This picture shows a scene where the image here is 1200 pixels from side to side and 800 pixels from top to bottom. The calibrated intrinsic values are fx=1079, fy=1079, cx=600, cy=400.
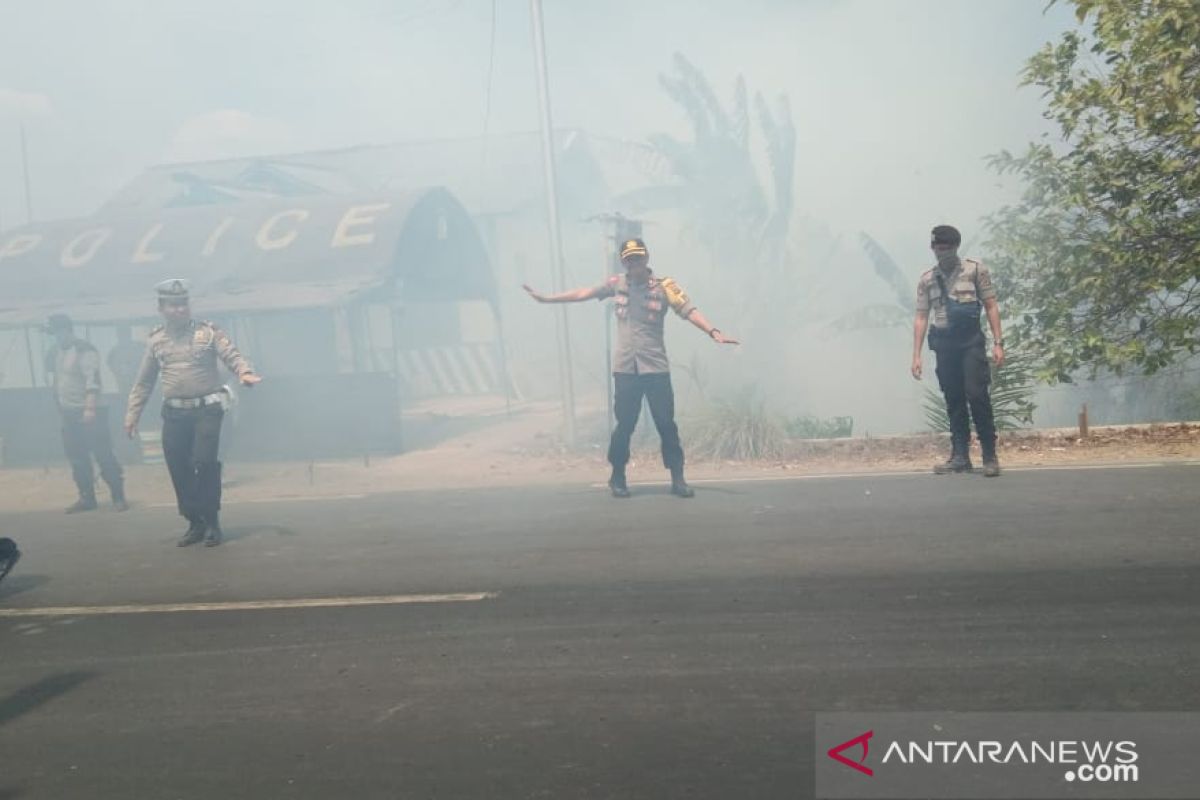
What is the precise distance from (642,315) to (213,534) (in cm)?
341

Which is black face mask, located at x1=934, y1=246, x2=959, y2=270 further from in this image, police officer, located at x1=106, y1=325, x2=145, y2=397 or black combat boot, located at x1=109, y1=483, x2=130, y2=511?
police officer, located at x1=106, y1=325, x2=145, y2=397

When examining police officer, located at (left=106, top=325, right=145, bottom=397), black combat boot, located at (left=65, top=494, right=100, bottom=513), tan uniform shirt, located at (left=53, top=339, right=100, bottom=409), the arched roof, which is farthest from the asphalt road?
the arched roof

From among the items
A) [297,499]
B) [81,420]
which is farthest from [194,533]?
[81,420]

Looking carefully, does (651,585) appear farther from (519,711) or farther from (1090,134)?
(1090,134)

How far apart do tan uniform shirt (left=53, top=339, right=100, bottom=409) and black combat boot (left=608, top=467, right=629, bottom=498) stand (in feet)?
17.4

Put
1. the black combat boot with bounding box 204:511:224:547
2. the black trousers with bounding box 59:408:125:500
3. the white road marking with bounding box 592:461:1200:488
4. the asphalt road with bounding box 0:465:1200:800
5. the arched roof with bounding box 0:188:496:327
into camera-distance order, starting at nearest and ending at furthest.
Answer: the asphalt road with bounding box 0:465:1200:800, the black combat boot with bounding box 204:511:224:547, the white road marking with bounding box 592:461:1200:488, the black trousers with bounding box 59:408:125:500, the arched roof with bounding box 0:188:496:327

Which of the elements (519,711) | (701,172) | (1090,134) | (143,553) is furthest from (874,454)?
(701,172)

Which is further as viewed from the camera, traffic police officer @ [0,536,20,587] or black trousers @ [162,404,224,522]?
black trousers @ [162,404,224,522]

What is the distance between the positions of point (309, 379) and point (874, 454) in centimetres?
831

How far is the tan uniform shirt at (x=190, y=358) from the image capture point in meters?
7.52

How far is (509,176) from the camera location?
103 feet

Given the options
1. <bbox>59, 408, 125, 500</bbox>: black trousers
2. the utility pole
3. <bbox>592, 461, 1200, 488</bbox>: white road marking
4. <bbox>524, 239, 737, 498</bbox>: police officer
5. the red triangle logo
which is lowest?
the red triangle logo

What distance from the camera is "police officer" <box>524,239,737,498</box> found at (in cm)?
802

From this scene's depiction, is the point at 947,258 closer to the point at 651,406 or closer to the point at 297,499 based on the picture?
the point at 651,406
